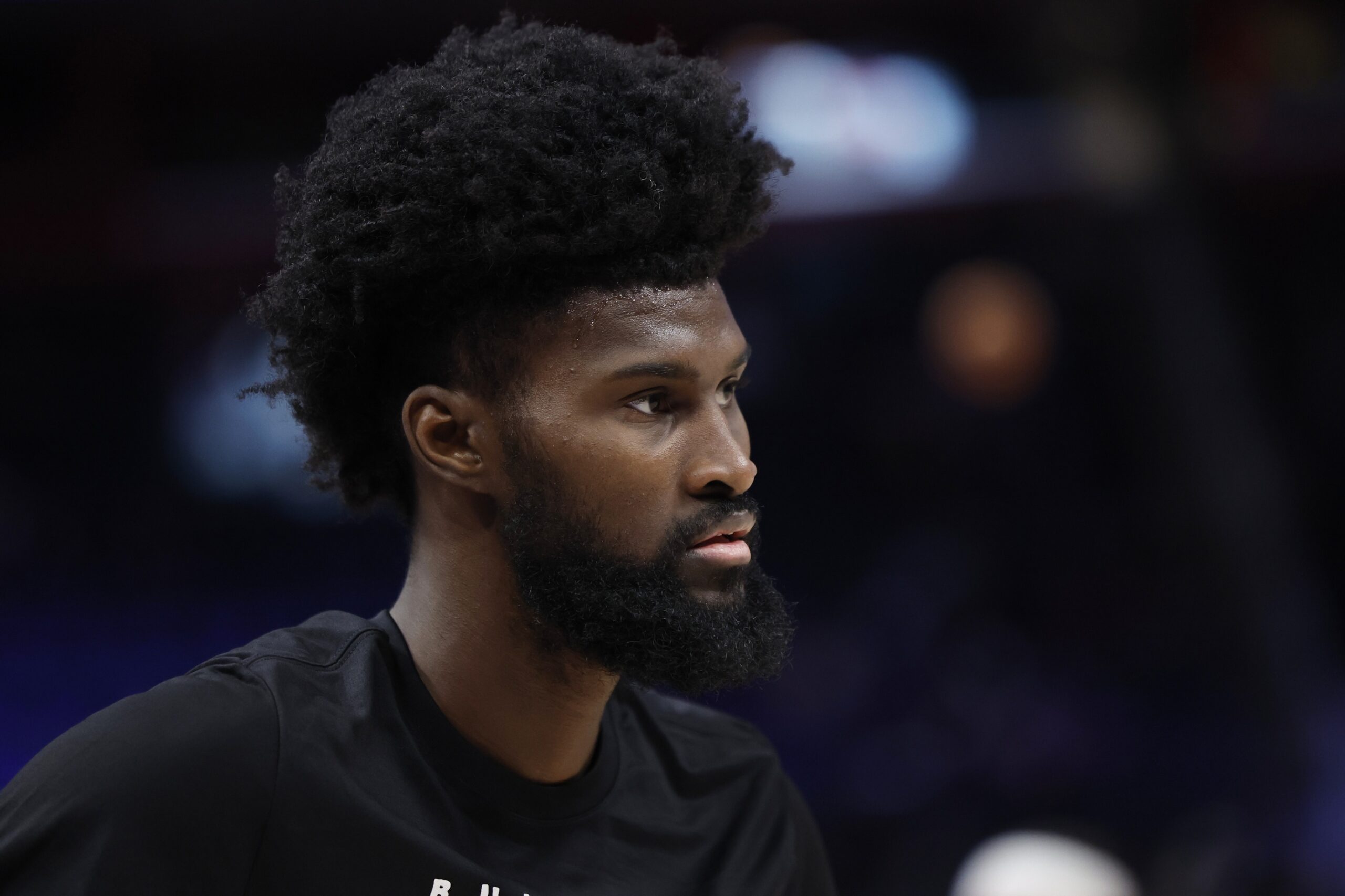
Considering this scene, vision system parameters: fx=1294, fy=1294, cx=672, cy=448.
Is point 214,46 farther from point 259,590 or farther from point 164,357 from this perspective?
point 259,590

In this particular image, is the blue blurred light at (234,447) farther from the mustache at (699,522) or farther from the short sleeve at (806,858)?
the mustache at (699,522)

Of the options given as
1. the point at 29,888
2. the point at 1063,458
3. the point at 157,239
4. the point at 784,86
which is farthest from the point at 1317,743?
the point at 157,239

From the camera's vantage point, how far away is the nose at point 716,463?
1.73 meters

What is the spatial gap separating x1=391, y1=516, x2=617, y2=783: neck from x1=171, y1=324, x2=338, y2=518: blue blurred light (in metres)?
4.42

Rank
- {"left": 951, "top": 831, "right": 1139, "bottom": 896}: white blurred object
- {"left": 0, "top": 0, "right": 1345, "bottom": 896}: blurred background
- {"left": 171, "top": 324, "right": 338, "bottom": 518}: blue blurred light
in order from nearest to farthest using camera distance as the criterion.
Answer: {"left": 951, "top": 831, "right": 1139, "bottom": 896}: white blurred object
{"left": 0, "top": 0, "right": 1345, "bottom": 896}: blurred background
{"left": 171, "top": 324, "right": 338, "bottom": 518}: blue blurred light

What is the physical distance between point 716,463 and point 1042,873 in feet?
7.08

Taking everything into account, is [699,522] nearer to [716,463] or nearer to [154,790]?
[716,463]

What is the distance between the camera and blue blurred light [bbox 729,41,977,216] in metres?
6.66

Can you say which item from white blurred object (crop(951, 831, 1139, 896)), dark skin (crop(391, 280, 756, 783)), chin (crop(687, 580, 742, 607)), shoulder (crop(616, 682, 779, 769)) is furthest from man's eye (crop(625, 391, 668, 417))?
white blurred object (crop(951, 831, 1139, 896))

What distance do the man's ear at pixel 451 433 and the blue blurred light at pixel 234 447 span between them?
14.6ft

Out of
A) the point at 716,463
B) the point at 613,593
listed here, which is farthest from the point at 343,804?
the point at 716,463

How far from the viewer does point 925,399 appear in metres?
7.38

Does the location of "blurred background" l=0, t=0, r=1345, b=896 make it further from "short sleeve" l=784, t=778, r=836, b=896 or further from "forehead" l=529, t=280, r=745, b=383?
"forehead" l=529, t=280, r=745, b=383

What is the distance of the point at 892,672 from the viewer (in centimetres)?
618
